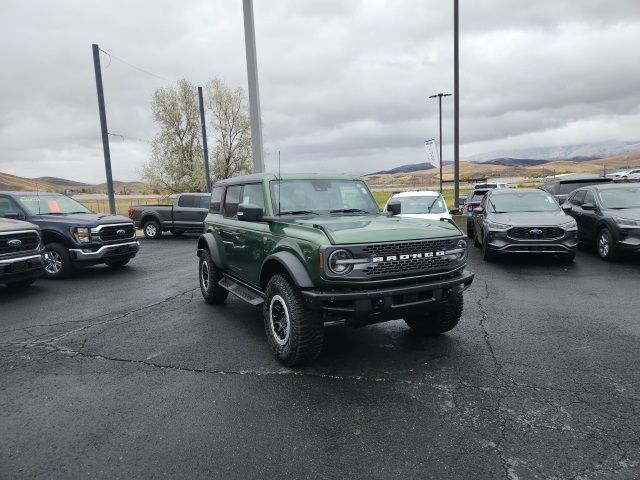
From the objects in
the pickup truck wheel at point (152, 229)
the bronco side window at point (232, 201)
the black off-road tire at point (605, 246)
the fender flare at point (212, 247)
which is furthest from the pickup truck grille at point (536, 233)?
the pickup truck wheel at point (152, 229)

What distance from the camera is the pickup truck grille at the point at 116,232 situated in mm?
9555

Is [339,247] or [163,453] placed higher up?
[339,247]

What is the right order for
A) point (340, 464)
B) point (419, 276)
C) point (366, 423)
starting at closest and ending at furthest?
point (340, 464) → point (366, 423) → point (419, 276)

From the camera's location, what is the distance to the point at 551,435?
304 centimetres

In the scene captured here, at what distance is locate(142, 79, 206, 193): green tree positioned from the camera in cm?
3806

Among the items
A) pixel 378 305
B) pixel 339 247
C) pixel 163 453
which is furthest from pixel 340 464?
pixel 339 247

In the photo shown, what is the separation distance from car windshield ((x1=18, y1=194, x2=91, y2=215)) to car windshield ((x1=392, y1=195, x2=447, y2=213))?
8.22m

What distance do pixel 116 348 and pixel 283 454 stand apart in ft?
9.77

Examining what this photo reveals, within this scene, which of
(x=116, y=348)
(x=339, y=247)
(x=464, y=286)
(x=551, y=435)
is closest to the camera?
(x=551, y=435)

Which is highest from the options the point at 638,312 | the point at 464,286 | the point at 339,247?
the point at 339,247

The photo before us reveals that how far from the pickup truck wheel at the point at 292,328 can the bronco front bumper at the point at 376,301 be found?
189mm

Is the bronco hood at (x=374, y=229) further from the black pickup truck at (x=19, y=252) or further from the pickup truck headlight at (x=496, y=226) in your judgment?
the black pickup truck at (x=19, y=252)

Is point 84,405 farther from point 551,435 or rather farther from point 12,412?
point 551,435

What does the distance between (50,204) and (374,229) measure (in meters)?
9.00
